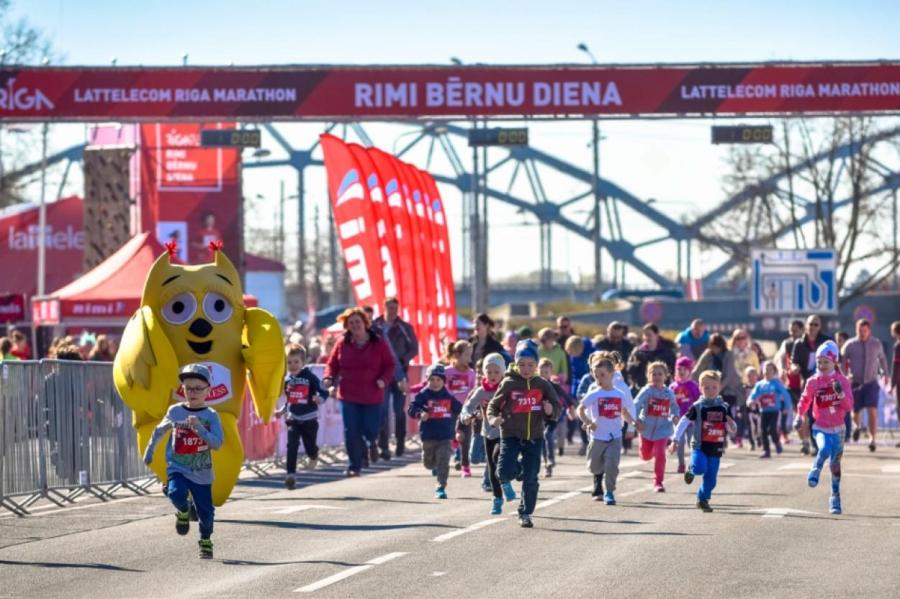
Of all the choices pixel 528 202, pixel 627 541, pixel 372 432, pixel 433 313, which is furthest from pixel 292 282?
pixel 627 541

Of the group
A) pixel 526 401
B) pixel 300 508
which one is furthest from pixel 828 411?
pixel 300 508

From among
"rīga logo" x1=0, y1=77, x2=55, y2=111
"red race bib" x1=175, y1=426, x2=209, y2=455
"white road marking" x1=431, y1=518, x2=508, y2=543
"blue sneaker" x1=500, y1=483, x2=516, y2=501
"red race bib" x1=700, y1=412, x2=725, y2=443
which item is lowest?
"white road marking" x1=431, y1=518, x2=508, y2=543

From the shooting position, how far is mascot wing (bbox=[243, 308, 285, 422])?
16578 mm

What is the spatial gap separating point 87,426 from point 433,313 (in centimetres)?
1619

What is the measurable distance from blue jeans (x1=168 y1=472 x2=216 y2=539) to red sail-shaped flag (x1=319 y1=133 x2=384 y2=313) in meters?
16.4

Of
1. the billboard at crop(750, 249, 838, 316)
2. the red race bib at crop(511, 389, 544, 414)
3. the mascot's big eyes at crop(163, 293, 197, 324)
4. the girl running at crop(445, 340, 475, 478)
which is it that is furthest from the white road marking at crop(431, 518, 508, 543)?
the billboard at crop(750, 249, 838, 316)

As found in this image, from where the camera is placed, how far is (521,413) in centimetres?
1602

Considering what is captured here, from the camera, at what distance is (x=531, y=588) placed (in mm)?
11281

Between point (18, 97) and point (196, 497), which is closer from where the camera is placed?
point (196, 497)

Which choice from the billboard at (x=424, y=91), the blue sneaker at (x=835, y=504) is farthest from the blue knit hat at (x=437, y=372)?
the billboard at (x=424, y=91)

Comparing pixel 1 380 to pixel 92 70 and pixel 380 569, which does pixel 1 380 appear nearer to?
pixel 380 569

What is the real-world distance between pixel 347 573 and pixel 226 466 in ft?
12.9

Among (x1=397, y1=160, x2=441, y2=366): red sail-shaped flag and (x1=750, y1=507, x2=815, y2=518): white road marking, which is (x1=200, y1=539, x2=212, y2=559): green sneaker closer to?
(x1=750, y1=507, x2=815, y2=518): white road marking

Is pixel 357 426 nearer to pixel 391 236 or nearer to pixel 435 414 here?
pixel 435 414
